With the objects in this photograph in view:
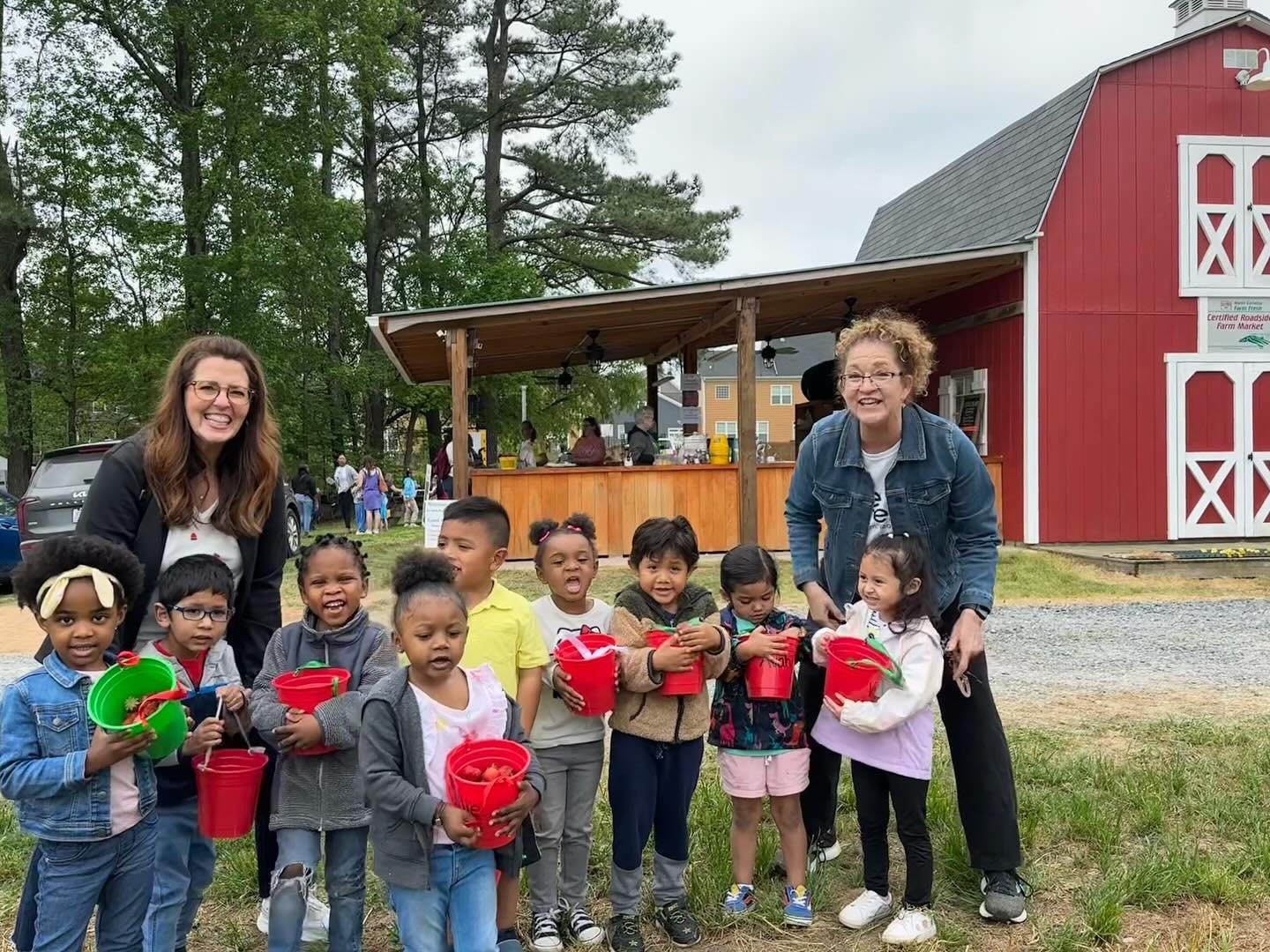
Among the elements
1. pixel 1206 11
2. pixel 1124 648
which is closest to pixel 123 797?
pixel 1124 648

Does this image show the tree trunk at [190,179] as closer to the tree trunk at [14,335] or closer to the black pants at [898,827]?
the tree trunk at [14,335]

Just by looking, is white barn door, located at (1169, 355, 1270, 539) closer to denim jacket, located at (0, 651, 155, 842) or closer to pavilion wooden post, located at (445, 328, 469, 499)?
pavilion wooden post, located at (445, 328, 469, 499)

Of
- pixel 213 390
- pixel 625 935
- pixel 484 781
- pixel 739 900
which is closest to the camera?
pixel 484 781

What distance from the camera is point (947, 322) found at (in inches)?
523

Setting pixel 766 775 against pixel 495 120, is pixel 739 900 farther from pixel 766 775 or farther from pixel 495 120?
pixel 495 120

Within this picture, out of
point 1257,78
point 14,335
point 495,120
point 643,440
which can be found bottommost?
point 643,440

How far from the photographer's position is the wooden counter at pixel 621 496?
1102 centimetres

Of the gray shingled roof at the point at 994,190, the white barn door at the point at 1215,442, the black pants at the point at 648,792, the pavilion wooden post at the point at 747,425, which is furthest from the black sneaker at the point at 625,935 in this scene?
the white barn door at the point at 1215,442

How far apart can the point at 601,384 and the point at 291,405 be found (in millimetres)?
9467

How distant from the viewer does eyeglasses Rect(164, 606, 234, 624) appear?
7.79 feet

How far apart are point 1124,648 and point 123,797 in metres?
6.56

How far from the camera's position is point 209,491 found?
2596 millimetres

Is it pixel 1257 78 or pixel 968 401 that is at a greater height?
pixel 1257 78

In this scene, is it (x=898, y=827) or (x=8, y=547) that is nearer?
(x=898, y=827)
